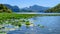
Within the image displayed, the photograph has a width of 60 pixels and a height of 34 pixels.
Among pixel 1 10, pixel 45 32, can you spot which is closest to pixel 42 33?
pixel 45 32

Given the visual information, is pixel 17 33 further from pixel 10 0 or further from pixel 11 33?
pixel 10 0

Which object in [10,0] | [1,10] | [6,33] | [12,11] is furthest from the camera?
[1,10]

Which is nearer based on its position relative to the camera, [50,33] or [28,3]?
[50,33]

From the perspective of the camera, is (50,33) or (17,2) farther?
(17,2)

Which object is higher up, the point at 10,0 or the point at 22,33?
the point at 10,0

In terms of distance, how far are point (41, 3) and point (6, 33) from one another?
25.6ft

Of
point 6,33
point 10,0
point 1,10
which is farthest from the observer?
point 1,10

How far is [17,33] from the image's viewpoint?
556 cm

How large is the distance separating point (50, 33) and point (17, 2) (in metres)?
7.43

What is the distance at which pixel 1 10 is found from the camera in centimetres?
1711

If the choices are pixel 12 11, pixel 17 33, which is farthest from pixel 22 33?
pixel 12 11

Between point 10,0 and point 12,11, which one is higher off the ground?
point 10,0

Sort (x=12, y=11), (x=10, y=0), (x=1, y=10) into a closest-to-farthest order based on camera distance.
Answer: (x=10, y=0) → (x=12, y=11) → (x=1, y=10)

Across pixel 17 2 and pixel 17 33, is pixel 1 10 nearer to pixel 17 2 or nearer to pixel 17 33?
pixel 17 2
